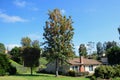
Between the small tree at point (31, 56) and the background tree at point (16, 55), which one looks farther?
the background tree at point (16, 55)

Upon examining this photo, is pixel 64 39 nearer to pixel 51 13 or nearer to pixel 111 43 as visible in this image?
pixel 51 13

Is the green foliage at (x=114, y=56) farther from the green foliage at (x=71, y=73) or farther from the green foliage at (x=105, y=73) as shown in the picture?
the green foliage at (x=105, y=73)

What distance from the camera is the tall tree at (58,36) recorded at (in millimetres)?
63731

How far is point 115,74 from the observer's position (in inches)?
2254

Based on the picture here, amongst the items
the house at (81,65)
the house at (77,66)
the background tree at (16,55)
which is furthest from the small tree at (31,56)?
the background tree at (16,55)

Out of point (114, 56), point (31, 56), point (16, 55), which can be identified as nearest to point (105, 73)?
point (31, 56)

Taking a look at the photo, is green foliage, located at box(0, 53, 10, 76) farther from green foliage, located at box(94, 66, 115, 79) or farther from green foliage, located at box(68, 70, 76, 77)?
green foliage, located at box(94, 66, 115, 79)

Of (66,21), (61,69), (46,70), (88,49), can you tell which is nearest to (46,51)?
(66,21)

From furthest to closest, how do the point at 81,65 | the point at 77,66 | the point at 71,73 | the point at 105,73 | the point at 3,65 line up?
the point at 81,65 < the point at 77,66 < the point at 71,73 < the point at 3,65 < the point at 105,73

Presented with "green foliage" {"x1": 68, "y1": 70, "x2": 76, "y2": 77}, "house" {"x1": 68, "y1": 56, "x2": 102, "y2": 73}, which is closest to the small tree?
"green foliage" {"x1": 68, "y1": 70, "x2": 76, "y2": 77}

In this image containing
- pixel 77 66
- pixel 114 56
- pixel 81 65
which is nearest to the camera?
pixel 77 66

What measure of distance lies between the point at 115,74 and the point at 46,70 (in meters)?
30.6

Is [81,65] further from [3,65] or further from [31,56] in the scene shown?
[3,65]

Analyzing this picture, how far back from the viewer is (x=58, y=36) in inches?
2542
